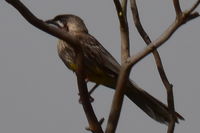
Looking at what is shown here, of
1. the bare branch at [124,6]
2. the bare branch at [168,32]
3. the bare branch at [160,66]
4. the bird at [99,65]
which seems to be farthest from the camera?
the bird at [99,65]

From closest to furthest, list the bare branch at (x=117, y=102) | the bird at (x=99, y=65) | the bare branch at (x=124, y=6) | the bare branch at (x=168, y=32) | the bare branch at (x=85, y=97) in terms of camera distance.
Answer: the bare branch at (x=168, y=32)
the bare branch at (x=117, y=102)
the bare branch at (x=85, y=97)
the bare branch at (x=124, y=6)
the bird at (x=99, y=65)

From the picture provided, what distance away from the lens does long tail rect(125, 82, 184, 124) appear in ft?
21.6

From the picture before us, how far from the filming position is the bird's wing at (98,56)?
726 cm

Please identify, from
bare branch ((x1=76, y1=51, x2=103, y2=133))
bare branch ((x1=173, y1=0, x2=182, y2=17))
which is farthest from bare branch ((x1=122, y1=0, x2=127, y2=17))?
bare branch ((x1=173, y1=0, x2=182, y2=17))

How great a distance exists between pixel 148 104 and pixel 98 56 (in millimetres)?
1068

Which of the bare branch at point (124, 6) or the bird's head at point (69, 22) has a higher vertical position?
the bird's head at point (69, 22)

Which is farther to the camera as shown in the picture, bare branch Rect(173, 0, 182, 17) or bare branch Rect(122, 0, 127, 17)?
bare branch Rect(122, 0, 127, 17)

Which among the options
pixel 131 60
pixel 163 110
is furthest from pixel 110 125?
pixel 163 110

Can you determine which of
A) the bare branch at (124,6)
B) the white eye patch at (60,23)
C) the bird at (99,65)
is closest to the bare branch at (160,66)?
the bare branch at (124,6)

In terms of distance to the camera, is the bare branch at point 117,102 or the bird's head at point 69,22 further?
the bird's head at point 69,22

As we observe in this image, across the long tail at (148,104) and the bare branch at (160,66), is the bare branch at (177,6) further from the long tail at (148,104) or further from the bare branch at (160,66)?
the long tail at (148,104)

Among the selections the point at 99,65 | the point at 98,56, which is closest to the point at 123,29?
the point at 99,65

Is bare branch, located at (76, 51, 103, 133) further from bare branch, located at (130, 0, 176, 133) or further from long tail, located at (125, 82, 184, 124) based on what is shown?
long tail, located at (125, 82, 184, 124)

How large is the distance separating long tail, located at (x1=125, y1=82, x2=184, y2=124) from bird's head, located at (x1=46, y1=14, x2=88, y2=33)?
1.32 metres
